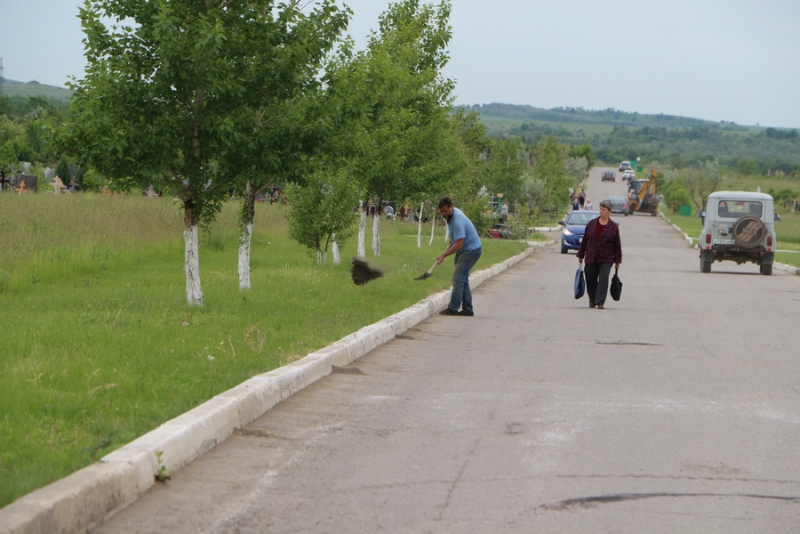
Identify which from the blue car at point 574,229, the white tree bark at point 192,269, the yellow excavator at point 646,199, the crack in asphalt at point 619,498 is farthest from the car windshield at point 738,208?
the yellow excavator at point 646,199

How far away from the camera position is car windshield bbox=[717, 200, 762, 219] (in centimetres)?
2862

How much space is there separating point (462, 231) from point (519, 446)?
827 centimetres

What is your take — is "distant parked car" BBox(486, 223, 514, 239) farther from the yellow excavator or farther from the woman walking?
the yellow excavator

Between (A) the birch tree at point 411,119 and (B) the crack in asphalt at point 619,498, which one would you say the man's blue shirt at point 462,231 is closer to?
(A) the birch tree at point 411,119

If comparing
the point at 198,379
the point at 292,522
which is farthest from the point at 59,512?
the point at 198,379

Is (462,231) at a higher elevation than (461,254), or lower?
higher

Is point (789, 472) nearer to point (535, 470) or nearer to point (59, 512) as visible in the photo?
point (535, 470)

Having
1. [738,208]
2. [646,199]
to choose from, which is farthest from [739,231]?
[646,199]

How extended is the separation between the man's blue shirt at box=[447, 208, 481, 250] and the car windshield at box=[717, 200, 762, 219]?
1609 centimetres

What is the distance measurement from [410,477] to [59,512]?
77.7 inches

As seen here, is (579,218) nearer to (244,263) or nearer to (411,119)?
(411,119)

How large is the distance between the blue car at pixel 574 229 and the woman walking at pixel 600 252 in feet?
66.5

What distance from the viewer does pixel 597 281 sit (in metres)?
16.5

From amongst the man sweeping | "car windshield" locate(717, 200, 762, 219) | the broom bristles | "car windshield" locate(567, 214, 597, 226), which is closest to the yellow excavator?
"car windshield" locate(567, 214, 597, 226)
